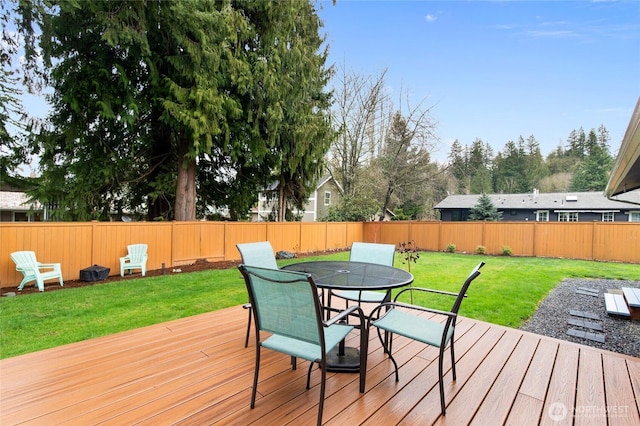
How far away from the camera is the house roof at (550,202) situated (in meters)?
17.0

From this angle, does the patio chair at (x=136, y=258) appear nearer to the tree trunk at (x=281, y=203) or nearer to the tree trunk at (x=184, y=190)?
the tree trunk at (x=184, y=190)

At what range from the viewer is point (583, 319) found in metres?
3.94

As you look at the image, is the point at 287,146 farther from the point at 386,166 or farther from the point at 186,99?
the point at 386,166

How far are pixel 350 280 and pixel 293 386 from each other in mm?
903

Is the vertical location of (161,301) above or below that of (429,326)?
below

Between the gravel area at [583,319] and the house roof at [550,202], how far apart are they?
15.3m

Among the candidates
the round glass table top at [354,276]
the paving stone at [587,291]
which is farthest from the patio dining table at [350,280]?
the paving stone at [587,291]

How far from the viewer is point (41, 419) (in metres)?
1.74

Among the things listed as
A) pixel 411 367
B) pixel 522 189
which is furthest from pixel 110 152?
pixel 522 189

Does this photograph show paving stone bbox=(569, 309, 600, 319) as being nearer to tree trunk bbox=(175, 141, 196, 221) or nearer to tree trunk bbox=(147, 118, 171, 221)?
tree trunk bbox=(175, 141, 196, 221)

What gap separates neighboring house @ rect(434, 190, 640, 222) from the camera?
16.7m

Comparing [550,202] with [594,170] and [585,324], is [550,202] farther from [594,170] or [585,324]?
[585,324]

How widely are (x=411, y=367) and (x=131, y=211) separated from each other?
1004cm

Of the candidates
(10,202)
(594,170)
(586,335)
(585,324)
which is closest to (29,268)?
(586,335)
